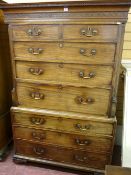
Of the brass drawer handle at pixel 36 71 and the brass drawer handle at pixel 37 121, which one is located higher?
the brass drawer handle at pixel 36 71

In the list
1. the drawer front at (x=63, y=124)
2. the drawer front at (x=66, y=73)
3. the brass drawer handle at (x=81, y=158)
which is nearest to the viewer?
the drawer front at (x=66, y=73)

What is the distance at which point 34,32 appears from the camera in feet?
5.02

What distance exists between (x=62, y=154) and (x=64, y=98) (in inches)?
21.9

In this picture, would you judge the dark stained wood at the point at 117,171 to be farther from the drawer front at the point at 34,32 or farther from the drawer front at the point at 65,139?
the drawer front at the point at 34,32

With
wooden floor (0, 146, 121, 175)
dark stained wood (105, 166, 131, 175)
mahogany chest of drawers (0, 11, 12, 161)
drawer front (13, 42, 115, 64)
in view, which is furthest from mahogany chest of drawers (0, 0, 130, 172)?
dark stained wood (105, 166, 131, 175)

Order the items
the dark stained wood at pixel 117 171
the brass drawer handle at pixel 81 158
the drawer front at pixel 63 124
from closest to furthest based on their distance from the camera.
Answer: the dark stained wood at pixel 117 171 < the drawer front at pixel 63 124 < the brass drawer handle at pixel 81 158

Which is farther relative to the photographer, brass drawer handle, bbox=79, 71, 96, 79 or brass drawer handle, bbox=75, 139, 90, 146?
brass drawer handle, bbox=75, 139, 90, 146

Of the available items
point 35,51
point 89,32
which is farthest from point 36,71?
point 89,32

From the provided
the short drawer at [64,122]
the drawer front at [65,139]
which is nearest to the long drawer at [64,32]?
the short drawer at [64,122]

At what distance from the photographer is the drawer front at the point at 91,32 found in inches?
55.2

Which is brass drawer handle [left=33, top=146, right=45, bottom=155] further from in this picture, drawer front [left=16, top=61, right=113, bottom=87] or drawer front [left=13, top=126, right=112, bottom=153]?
drawer front [left=16, top=61, right=113, bottom=87]

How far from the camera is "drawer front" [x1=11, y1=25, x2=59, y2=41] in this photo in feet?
4.92

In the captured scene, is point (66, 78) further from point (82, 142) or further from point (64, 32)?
point (82, 142)

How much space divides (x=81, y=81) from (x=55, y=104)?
32 centimetres
